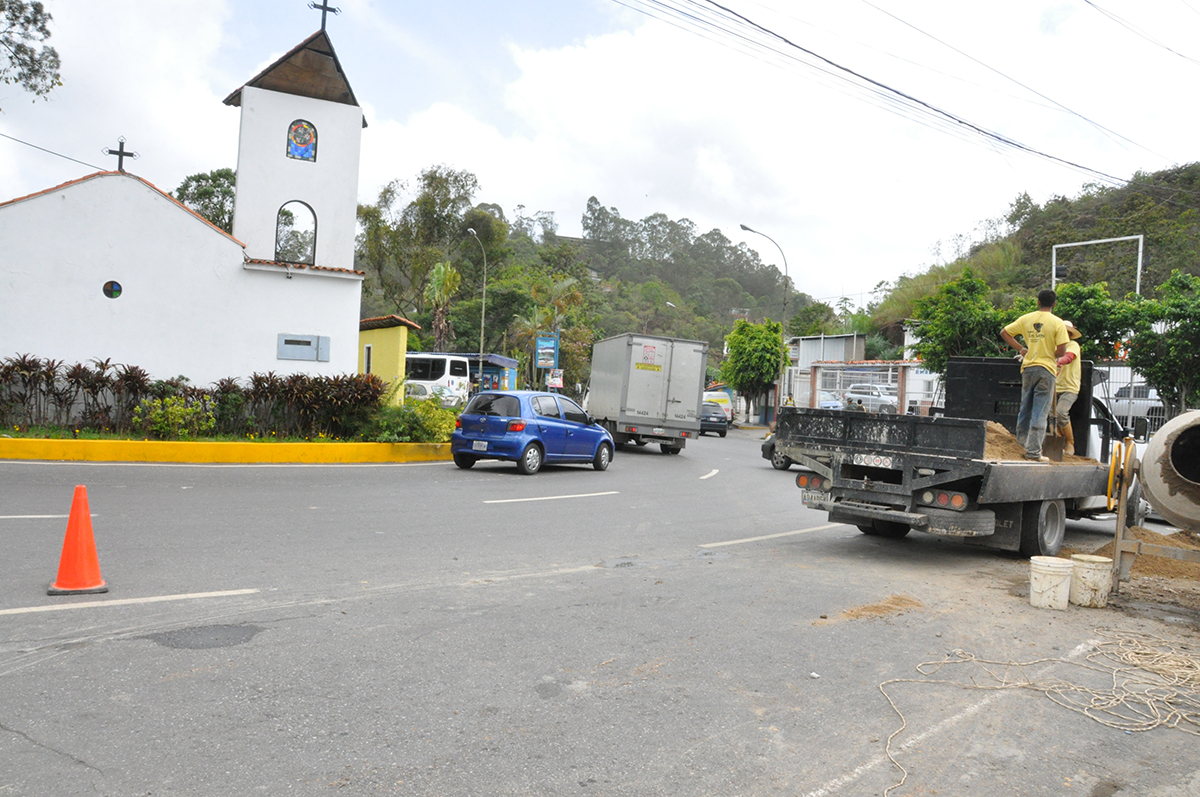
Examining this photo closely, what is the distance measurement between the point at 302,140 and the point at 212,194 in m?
31.2

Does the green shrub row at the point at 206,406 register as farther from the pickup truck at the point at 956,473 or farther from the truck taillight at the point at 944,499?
the truck taillight at the point at 944,499

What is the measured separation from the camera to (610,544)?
8945 millimetres

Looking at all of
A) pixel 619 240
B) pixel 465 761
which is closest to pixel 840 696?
pixel 465 761

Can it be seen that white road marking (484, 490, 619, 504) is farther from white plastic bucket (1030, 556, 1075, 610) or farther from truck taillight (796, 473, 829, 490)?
white plastic bucket (1030, 556, 1075, 610)

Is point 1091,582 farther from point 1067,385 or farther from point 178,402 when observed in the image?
point 178,402

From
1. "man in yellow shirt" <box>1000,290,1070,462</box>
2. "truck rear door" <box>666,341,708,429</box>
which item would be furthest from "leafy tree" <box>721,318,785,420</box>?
"man in yellow shirt" <box>1000,290,1070,462</box>

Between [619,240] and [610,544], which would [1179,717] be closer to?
[610,544]

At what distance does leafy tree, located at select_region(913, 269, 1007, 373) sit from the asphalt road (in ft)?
61.9

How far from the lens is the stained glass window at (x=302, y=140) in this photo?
65.5 ft

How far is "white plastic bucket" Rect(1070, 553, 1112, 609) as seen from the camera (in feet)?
22.9

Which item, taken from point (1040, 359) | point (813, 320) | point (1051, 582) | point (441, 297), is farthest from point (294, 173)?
point (813, 320)

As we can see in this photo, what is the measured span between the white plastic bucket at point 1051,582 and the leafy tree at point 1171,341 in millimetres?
16574

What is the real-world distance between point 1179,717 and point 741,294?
103 meters

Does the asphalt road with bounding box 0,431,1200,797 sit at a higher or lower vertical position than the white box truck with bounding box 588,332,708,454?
lower
